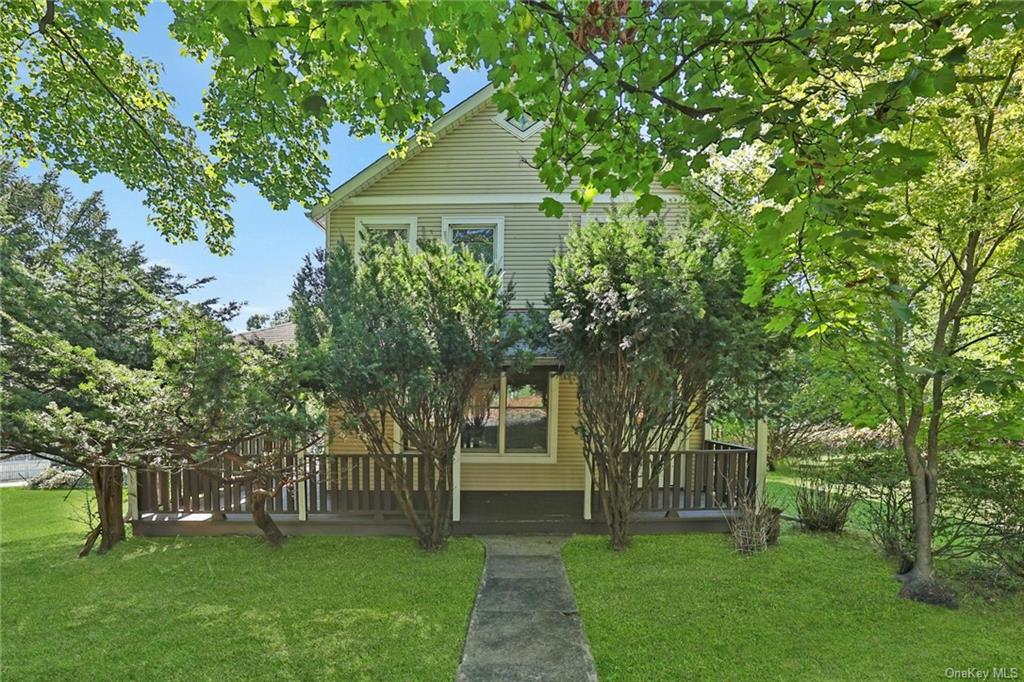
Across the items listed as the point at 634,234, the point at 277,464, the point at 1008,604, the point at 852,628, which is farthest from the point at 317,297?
the point at 1008,604

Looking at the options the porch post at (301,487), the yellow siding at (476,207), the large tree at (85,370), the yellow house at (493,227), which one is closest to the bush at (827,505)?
the yellow house at (493,227)

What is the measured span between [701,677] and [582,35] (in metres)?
4.92

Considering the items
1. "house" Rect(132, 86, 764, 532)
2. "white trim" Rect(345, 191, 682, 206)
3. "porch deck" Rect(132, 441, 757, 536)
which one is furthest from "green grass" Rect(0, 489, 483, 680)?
"white trim" Rect(345, 191, 682, 206)

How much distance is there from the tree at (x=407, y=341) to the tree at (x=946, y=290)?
3.81 metres

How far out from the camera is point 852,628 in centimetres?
438

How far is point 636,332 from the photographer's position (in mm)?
5465

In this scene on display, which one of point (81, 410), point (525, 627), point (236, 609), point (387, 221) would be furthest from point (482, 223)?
point (236, 609)

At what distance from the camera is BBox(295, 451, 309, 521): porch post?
652 cm

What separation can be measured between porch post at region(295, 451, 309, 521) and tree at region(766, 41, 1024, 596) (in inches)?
265

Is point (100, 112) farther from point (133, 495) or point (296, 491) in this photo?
point (296, 491)

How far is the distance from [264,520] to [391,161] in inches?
279

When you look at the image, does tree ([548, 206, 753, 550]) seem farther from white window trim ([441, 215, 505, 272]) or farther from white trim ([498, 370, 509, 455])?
white window trim ([441, 215, 505, 272])

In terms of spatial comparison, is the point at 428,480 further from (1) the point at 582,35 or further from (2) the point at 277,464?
(1) the point at 582,35

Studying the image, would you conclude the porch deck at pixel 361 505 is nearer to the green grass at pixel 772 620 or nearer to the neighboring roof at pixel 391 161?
the green grass at pixel 772 620
